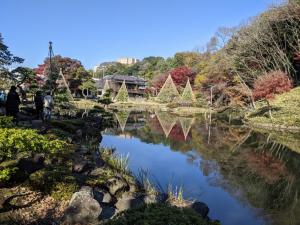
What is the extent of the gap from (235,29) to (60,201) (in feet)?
120

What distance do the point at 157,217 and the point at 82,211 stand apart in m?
1.97

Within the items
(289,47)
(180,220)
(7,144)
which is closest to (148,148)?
(7,144)

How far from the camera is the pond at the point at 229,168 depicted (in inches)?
334

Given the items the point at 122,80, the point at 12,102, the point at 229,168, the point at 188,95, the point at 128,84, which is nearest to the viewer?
the point at 229,168

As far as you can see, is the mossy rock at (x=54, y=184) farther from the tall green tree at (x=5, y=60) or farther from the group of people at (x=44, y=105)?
the tall green tree at (x=5, y=60)

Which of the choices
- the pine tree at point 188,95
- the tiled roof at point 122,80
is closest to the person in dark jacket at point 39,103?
the pine tree at point 188,95

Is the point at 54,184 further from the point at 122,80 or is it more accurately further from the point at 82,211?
the point at 122,80

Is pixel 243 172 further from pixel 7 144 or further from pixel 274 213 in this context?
pixel 7 144

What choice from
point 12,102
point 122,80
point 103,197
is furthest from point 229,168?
point 122,80

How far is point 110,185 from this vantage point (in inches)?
294

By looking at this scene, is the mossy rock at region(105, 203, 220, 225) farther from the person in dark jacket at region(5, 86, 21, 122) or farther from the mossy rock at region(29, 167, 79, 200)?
the person in dark jacket at region(5, 86, 21, 122)

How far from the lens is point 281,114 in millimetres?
26953

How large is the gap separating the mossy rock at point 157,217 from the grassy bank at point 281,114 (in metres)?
22.3

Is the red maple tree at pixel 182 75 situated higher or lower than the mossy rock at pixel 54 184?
higher
